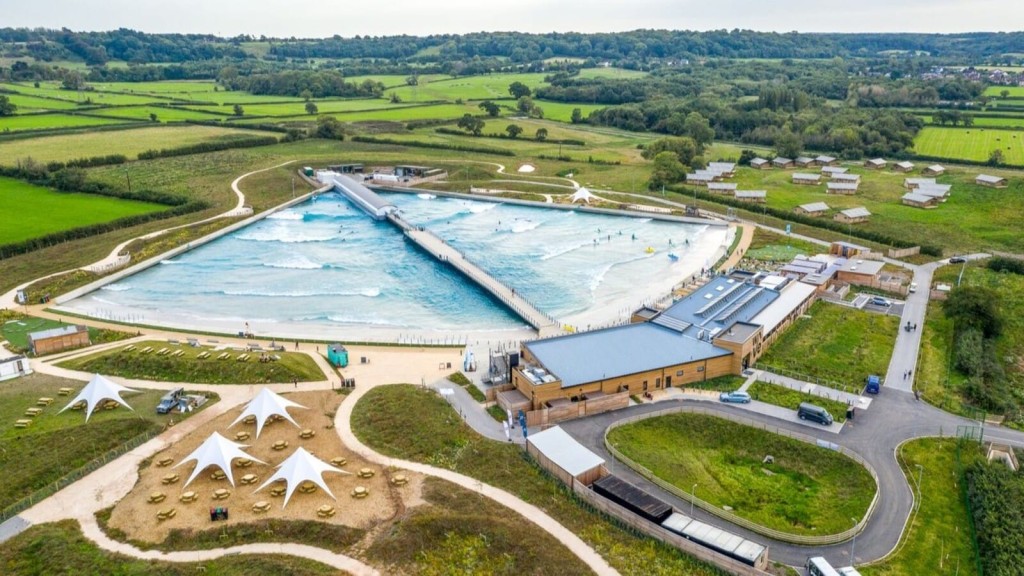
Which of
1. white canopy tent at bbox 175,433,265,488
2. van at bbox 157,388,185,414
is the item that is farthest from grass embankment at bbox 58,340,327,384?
white canopy tent at bbox 175,433,265,488

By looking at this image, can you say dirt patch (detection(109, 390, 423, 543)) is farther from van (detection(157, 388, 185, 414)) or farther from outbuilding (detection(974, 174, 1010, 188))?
outbuilding (detection(974, 174, 1010, 188))

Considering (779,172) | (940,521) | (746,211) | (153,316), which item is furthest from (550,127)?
(940,521)

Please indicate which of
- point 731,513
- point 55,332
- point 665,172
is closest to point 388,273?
point 55,332

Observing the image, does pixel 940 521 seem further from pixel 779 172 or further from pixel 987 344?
pixel 779 172

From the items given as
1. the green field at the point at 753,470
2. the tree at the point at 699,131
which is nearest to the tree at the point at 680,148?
the tree at the point at 699,131

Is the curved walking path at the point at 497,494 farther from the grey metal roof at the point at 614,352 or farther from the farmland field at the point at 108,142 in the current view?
the farmland field at the point at 108,142

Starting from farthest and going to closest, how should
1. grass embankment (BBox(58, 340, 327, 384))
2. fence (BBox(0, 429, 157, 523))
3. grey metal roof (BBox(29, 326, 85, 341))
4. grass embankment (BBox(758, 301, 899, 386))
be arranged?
grey metal roof (BBox(29, 326, 85, 341)) → grass embankment (BBox(758, 301, 899, 386)) → grass embankment (BBox(58, 340, 327, 384)) → fence (BBox(0, 429, 157, 523))
